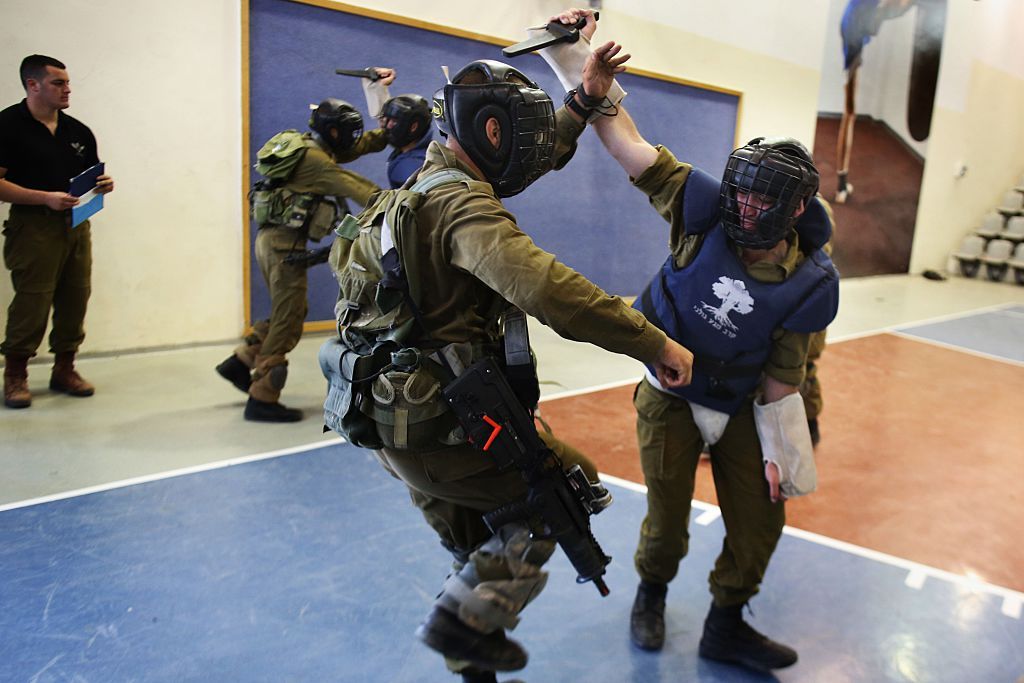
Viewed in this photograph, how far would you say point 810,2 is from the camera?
9828mm

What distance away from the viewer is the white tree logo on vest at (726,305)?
238cm

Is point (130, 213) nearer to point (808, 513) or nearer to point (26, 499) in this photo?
point (26, 499)

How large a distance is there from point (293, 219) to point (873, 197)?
973 centimetres

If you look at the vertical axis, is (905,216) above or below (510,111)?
below

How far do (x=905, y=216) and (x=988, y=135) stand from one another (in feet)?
9.19

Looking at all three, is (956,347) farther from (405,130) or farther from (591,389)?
(405,130)

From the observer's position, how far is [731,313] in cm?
241

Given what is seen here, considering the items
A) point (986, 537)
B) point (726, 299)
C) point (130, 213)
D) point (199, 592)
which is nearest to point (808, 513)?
point (986, 537)

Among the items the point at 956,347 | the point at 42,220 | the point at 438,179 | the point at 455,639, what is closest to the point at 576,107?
the point at 438,179

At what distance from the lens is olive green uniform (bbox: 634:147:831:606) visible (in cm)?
246

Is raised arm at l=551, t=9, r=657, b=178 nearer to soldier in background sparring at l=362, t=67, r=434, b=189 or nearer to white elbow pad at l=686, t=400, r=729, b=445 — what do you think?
white elbow pad at l=686, t=400, r=729, b=445

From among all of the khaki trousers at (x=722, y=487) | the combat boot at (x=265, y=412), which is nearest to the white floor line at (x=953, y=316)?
the combat boot at (x=265, y=412)

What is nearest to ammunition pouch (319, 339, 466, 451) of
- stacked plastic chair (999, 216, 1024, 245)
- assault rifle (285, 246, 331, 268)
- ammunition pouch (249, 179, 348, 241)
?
assault rifle (285, 246, 331, 268)

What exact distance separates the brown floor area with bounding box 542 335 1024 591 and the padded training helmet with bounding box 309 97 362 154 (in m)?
2.02
